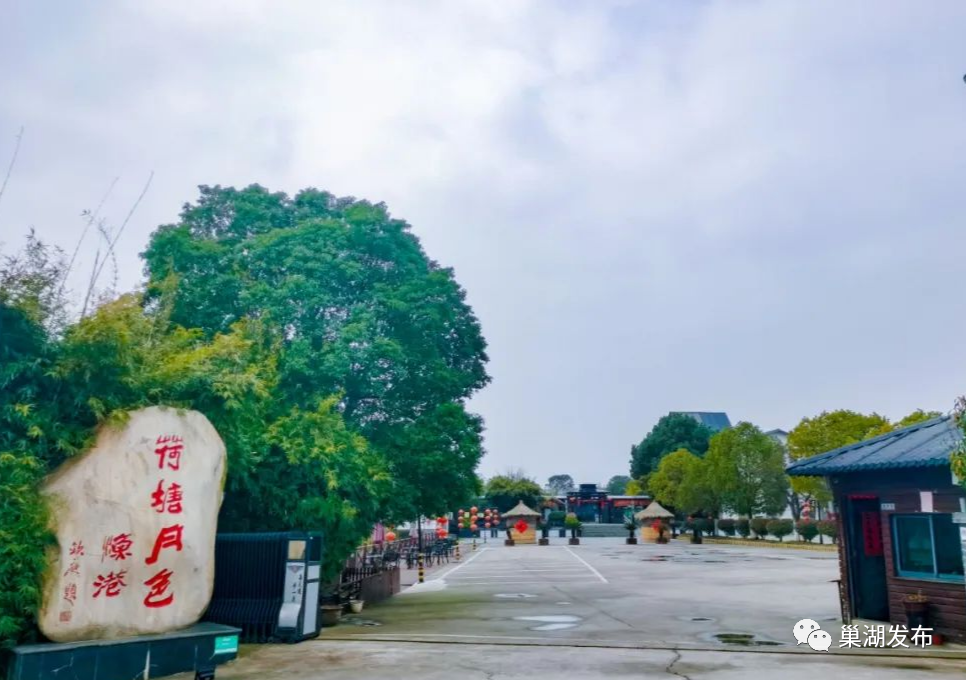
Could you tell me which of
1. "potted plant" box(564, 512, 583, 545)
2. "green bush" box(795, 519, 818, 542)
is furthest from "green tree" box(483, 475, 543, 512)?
"green bush" box(795, 519, 818, 542)

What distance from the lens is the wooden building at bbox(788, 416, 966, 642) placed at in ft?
42.8

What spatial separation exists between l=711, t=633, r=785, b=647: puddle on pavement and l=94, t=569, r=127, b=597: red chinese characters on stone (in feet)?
30.0

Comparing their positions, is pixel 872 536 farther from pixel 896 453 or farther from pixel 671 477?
pixel 671 477

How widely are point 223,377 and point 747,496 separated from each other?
40.4 m

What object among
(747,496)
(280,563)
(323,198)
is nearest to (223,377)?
(280,563)

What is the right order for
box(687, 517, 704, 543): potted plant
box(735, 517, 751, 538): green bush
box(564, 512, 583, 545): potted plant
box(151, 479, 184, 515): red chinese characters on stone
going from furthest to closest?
box(564, 512, 583, 545): potted plant → box(687, 517, 704, 543): potted plant → box(735, 517, 751, 538): green bush → box(151, 479, 184, 515): red chinese characters on stone

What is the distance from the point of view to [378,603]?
20641mm

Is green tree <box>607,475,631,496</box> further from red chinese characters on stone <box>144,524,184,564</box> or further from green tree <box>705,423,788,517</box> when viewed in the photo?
red chinese characters on stone <box>144,524,184,564</box>

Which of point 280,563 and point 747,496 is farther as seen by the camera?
point 747,496

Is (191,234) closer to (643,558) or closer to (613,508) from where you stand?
(643,558)

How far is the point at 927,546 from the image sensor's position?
13617 mm

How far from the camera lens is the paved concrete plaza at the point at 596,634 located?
36.3 feet

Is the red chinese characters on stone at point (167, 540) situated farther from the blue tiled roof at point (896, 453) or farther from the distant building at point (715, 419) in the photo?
the distant building at point (715, 419)

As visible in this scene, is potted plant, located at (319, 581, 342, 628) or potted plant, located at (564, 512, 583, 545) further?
potted plant, located at (564, 512, 583, 545)
